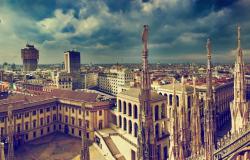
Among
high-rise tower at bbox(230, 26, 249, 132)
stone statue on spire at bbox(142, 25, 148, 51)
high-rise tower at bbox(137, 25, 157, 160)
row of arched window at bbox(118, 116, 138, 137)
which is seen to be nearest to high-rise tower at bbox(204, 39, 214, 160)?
high-rise tower at bbox(137, 25, 157, 160)

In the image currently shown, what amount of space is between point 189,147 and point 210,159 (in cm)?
1032

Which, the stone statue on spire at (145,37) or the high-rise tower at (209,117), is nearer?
the stone statue on spire at (145,37)

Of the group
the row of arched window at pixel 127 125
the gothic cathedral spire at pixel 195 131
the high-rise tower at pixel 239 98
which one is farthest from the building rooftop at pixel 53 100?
the gothic cathedral spire at pixel 195 131

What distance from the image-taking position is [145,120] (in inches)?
620

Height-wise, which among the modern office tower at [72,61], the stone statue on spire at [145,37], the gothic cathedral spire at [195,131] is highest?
the modern office tower at [72,61]

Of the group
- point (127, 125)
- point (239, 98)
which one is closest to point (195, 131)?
point (239, 98)

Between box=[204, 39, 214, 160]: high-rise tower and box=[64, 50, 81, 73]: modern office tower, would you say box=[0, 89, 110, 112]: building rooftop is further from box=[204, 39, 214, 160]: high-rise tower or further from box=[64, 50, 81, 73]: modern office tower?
box=[64, 50, 81, 73]: modern office tower

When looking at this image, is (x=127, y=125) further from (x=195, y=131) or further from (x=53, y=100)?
(x=195, y=131)

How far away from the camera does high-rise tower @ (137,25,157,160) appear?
1573 cm

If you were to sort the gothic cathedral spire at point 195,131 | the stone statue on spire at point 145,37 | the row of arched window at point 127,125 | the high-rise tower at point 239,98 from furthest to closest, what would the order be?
the row of arched window at point 127,125 < the high-rise tower at point 239,98 < the gothic cathedral spire at point 195,131 < the stone statue on spire at point 145,37

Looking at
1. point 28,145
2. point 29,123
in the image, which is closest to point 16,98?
point 29,123

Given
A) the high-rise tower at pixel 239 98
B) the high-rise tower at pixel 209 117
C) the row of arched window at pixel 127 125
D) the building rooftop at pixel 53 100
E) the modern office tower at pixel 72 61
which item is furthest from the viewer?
the modern office tower at pixel 72 61

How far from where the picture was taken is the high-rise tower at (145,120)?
15.7 m

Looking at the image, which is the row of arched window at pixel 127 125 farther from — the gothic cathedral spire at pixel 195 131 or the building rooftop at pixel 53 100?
the gothic cathedral spire at pixel 195 131
